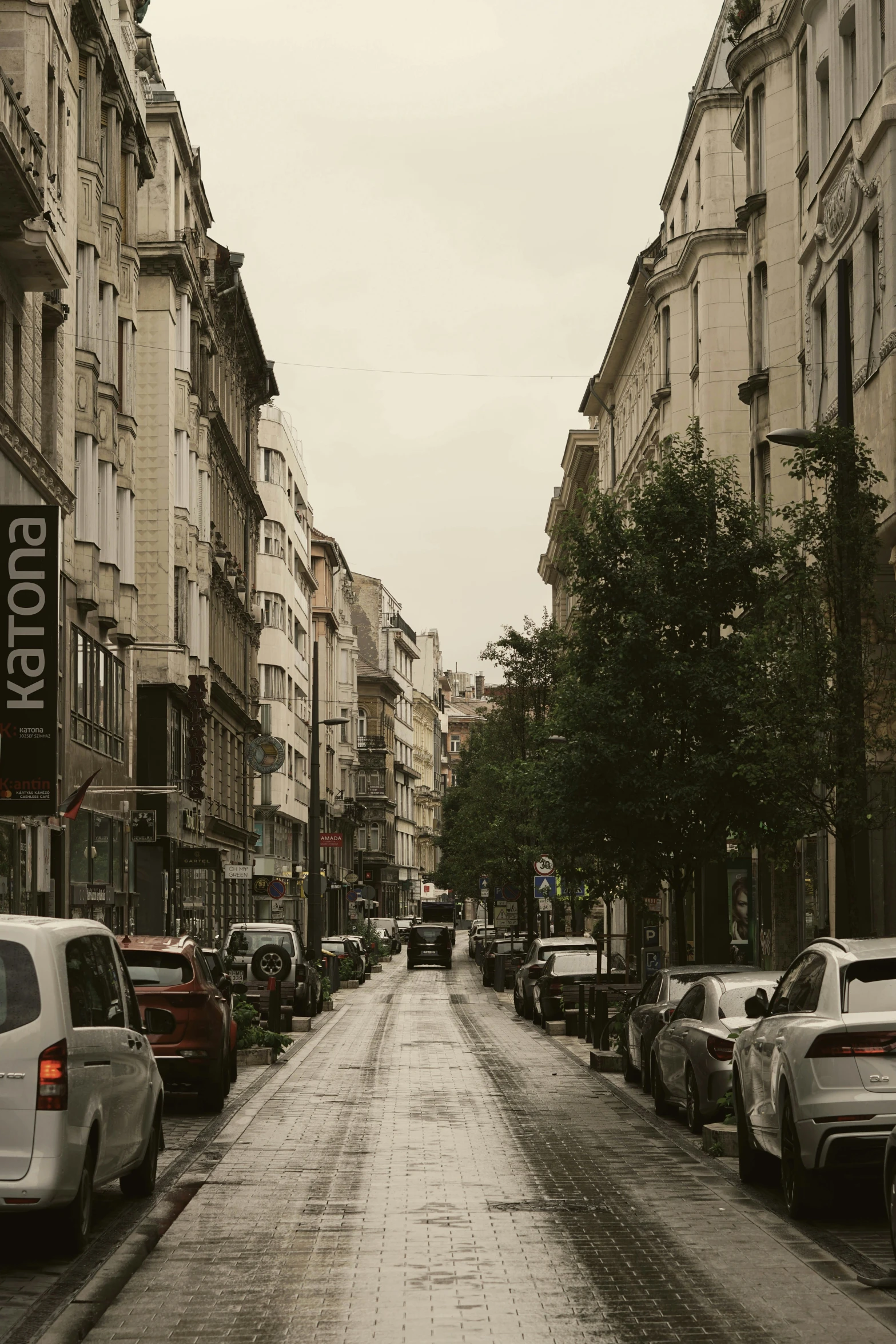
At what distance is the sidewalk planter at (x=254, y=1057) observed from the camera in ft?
86.5

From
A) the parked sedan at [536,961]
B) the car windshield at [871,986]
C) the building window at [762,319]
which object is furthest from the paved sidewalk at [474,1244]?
the building window at [762,319]

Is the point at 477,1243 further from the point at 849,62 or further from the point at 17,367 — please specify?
the point at 849,62

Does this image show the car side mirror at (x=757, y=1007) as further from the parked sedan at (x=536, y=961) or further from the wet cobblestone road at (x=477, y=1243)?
the parked sedan at (x=536, y=961)

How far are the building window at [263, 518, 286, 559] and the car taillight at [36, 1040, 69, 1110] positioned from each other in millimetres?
73697

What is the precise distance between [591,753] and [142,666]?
19321 millimetres

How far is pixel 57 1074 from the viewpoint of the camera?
32.9 feet

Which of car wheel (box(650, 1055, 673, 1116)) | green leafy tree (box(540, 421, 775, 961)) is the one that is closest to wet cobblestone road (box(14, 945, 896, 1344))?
car wheel (box(650, 1055, 673, 1116))

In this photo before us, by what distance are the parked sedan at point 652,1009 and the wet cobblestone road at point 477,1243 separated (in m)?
0.96

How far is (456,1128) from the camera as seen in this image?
18.0m

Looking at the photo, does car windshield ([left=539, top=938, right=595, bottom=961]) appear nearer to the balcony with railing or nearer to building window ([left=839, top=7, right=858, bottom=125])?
the balcony with railing

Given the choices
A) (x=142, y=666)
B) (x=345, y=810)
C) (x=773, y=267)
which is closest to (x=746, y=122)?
(x=773, y=267)

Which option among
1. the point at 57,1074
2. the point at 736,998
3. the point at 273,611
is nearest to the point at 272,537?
the point at 273,611

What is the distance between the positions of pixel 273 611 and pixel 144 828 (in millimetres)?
43750

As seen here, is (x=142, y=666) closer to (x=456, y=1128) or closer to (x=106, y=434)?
(x=106, y=434)
